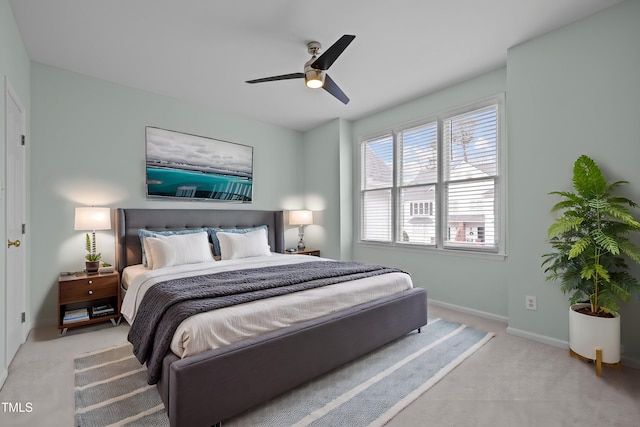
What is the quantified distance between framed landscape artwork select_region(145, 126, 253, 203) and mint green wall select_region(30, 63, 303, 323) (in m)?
0.11

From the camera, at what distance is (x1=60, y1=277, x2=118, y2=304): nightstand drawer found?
2.92m

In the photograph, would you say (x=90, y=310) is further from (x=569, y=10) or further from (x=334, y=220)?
(x=569, y=10)

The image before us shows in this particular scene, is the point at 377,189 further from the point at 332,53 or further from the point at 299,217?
the point at 332,53

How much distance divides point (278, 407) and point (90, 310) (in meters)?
2.54

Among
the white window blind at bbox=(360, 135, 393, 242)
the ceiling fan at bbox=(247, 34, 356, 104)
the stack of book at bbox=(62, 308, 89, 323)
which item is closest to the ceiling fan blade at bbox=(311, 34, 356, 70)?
the ceiling fan at bbox=(247, 34, 356, 104)

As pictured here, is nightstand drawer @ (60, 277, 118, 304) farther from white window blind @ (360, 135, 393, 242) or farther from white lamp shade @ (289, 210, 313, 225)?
white window blind @ (360, 135, 393, 242)

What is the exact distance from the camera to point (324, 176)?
504 cm

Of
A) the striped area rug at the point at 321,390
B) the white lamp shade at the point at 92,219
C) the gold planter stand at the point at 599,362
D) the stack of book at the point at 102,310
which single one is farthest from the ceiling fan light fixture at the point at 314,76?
the stack of book at the point at 102,310

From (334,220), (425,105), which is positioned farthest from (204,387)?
(425,105)

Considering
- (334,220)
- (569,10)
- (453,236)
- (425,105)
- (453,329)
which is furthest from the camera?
(334,220)

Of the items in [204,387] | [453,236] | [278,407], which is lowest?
[278,407]

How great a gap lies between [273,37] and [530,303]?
3325 millimetres

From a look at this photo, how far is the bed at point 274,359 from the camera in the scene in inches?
61.4

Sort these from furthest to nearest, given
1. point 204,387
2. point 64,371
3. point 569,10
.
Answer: point 569,10 → point 64,371 → point 204,387
